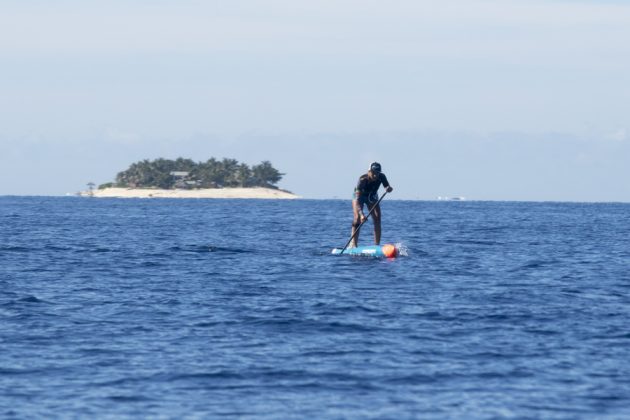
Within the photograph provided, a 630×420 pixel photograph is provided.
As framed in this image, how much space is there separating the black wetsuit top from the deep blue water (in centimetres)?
197

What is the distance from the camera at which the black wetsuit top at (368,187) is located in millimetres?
30797

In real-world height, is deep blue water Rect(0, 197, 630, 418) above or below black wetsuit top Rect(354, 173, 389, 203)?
below

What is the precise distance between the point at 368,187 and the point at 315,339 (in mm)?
14968

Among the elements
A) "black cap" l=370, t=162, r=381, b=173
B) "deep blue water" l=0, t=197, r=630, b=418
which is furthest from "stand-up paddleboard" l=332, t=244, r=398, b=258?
"black cap" l=370, t=162, r=381, b=173

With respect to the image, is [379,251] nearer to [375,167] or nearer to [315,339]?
[375,167]

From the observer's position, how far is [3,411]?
12141 mm

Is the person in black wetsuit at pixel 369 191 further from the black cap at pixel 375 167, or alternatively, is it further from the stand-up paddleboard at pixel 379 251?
the stand-up paddleboard at pixel 379 251

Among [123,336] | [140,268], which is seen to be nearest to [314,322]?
[123,336]

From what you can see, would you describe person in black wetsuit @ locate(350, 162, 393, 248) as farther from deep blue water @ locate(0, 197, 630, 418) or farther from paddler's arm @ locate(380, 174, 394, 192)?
deep blue water @ locate(0, 197, 630, 418)

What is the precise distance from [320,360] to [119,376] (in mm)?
2506

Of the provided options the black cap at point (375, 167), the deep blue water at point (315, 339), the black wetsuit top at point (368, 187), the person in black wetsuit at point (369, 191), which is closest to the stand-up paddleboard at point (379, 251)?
the person in black wetsuit at point (369, 191)

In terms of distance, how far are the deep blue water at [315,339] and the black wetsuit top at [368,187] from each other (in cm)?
197

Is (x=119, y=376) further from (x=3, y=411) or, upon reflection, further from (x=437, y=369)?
(x=437, y=369)

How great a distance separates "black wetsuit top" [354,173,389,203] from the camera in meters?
30.8
